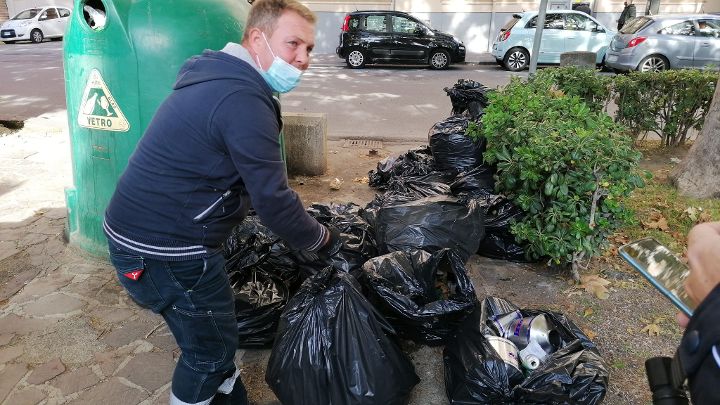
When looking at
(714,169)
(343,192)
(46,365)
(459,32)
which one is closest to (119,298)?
(46,365)

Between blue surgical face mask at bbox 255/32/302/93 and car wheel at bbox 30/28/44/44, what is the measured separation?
23.5m

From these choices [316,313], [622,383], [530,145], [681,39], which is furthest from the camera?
[681,39]

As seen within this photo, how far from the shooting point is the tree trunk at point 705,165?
4285 mm

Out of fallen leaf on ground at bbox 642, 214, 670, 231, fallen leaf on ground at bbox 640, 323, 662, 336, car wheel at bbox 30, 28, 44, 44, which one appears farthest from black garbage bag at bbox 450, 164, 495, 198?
car wheel at bbox 30, 28, 44, 44

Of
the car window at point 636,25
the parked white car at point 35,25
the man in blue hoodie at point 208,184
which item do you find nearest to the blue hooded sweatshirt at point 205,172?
the man in blue hoodie at point 208,184

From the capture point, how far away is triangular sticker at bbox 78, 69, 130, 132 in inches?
118

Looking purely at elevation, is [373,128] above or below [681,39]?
below

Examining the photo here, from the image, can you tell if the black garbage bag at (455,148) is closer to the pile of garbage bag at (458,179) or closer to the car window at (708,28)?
the pile of garbage bag at (458,179)

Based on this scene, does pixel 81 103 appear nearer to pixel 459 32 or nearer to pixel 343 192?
pixel 343 192

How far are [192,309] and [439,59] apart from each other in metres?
13.1

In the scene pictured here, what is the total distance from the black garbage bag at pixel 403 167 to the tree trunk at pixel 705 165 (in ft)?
7.15

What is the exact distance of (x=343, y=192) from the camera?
16.0ft

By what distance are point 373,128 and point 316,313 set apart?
17.7 ft

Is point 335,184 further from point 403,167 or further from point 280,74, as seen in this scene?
point 280,74
